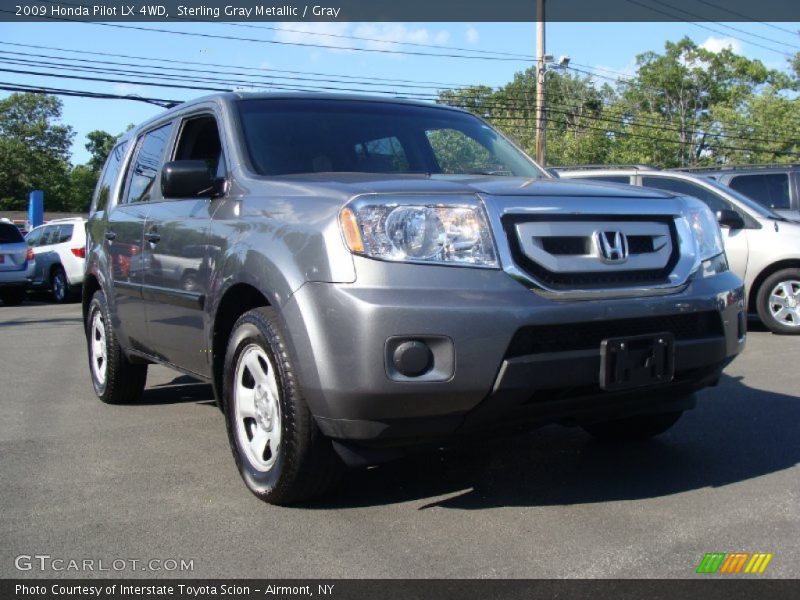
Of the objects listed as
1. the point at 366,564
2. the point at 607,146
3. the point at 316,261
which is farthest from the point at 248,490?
the point at 607,146

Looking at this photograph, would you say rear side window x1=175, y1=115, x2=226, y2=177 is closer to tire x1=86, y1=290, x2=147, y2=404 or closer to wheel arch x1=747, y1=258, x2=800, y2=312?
tire x1=86, y1=290, x2=147, y2=404

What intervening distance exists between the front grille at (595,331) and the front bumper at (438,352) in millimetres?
11

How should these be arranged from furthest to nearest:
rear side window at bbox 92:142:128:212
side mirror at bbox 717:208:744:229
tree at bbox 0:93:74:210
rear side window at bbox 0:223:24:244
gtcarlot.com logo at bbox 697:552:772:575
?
1. tree at bbox 0:93:74:210
2. rear side window at bbox 0:223:24:244
3. side mirror at bbox 717:208:744:229
4. rear side window at bbox 92:142:128:212
5. gtcarlot.com logo at bbox 697:552:772:575

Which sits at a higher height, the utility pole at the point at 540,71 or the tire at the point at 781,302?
the utility pole at the point at 540,71

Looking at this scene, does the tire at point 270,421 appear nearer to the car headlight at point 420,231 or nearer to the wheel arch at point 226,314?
the wheel arch at point 226,314

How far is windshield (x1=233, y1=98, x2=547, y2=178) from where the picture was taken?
427 centimetres

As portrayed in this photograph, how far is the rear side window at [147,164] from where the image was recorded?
5.27 meters

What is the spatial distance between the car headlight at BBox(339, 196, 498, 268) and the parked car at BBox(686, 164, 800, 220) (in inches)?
355

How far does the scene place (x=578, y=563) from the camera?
9.96 ft

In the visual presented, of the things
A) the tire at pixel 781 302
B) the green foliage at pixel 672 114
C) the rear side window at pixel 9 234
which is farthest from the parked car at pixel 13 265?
the green foliage at pixel 672 114

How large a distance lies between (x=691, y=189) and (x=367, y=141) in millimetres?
6594

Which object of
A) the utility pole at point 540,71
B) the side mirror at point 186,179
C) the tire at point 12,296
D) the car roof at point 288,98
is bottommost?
the tire at point 12,296

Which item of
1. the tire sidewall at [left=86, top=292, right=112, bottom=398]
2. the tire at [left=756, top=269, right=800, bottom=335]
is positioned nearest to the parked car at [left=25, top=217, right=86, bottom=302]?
the tire sidewall at [left=86, top=292, right=112, bottom=398]

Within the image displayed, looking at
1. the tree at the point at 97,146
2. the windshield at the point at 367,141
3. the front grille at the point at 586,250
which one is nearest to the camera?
the front grille at the point at 586,250
